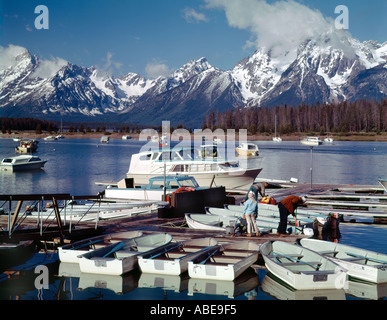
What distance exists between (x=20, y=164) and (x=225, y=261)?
6646cm

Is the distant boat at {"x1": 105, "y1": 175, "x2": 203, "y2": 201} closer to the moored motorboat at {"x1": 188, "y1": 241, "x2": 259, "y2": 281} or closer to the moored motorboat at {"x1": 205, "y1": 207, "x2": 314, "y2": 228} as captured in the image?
the moored motorboat at {"x1": 205, "y1": 207, "x2": 314, "y2": 228}

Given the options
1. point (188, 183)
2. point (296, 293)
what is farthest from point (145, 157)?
point (296, 293)

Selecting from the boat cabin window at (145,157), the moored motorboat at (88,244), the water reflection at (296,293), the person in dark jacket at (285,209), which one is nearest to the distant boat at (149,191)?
the boat cabin window at (145,157)

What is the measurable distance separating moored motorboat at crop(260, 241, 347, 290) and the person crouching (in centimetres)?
178

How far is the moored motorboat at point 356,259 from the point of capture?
1556 cm

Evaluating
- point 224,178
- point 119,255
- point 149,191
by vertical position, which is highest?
point 224,178

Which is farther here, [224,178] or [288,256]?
[224,178]

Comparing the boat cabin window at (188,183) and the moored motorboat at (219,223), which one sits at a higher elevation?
the boat cabin window at (188,183)

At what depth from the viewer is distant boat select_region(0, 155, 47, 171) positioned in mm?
75312

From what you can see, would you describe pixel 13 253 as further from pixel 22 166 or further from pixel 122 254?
pixel 22 166

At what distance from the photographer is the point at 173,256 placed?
1767 cm

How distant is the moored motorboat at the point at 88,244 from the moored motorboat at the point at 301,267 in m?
5.99

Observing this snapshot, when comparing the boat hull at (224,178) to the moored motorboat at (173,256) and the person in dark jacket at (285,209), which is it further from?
the moored motorboat at (173,256)
